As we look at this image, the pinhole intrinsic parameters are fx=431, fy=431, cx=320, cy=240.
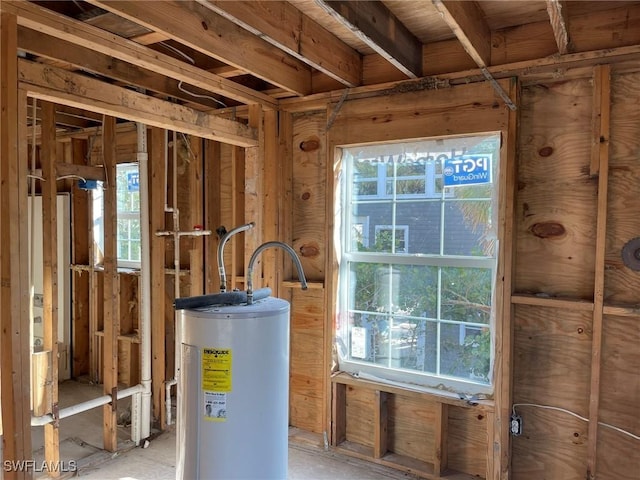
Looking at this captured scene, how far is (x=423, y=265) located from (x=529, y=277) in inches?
22.3

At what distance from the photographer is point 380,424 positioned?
261cm

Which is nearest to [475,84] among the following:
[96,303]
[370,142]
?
[370,142]

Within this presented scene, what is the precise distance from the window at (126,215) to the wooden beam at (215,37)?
6.64 ft

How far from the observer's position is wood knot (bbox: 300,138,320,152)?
2943mm

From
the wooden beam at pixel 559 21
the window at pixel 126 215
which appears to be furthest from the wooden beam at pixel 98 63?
the wooden beam at pixel 559 21

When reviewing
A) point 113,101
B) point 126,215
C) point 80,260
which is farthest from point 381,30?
point 80,260

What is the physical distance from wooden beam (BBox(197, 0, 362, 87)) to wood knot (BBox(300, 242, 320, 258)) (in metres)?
A: 1.06

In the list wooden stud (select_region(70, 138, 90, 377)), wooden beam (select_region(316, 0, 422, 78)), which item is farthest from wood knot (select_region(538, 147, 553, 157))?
wooden stud (select_region(70, 138, 90, 377))

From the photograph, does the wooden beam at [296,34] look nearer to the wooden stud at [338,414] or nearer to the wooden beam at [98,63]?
the wooden beam at [98,63]

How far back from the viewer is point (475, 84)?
234 centimetres

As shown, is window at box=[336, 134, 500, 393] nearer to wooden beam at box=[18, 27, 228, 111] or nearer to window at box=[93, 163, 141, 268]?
wooden beam at box=[18, 27, 228, 111]

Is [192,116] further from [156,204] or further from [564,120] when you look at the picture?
[564,120]

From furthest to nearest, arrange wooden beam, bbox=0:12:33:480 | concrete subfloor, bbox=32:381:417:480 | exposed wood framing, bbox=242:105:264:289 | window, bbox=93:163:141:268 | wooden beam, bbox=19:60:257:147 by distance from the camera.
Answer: window, bbox=93:163:141:268, exposed wood framing, bbox=242:105:264:289, concrete subfloor, bbox=32:381:417:480, wooden beam, bbox=19:60:257:147, wooden beam, bbox=0:12:33:480

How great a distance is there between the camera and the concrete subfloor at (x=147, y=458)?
251 centimetres
